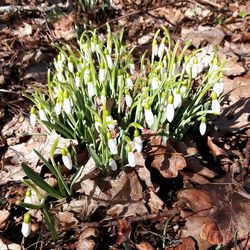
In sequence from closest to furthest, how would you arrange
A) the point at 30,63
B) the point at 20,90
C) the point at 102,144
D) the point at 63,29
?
the point at 102,144 < the point at 20,90 < the point at 30,63 < the point at 63,29

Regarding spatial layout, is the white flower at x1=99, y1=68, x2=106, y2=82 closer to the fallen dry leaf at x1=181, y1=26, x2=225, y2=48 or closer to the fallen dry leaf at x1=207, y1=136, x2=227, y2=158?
the fallen dry leaf at x1=207, y1=136, x2=227, y2=158

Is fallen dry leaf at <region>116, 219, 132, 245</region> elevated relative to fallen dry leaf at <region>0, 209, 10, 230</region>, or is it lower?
lower

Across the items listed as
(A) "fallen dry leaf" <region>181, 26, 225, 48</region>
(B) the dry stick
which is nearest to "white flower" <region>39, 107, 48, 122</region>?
(B) the dry stick

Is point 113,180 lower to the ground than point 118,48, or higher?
lower

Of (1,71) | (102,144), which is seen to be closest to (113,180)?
(102,144)

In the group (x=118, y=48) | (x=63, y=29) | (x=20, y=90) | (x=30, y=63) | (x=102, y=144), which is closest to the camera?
(x=102, y=144)

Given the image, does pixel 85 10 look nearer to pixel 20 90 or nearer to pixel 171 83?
pixel 20 90

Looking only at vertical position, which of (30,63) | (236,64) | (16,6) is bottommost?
(236,64)
